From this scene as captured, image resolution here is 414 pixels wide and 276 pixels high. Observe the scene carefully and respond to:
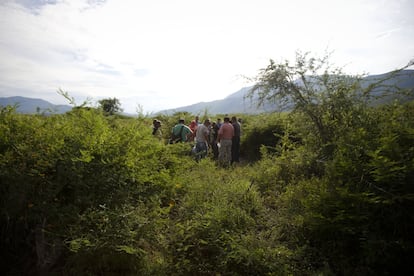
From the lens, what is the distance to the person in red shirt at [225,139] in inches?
361

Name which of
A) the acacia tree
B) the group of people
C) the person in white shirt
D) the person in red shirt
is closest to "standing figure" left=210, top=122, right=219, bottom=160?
the group of people

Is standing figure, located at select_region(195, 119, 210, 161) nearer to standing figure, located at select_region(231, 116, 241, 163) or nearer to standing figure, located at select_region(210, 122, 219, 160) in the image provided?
standing figure, located at select_region(210, 122, 219, 160)

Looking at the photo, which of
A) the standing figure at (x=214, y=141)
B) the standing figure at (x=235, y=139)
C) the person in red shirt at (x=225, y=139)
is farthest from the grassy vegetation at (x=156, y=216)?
the standing figure at (x=214, y=141)

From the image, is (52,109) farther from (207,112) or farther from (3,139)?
(207,112)

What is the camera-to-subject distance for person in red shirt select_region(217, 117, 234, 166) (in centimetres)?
918

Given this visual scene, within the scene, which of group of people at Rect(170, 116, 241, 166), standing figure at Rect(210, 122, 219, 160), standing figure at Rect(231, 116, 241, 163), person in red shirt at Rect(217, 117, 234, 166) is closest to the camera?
group of people at Rect(170, 116, 241, 166)

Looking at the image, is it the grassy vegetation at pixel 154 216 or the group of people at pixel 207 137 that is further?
the group of people at pixel 207 137

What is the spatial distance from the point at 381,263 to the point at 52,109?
19.7ft

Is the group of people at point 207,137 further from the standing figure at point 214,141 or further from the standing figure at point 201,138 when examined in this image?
the standing figure at point 214,141

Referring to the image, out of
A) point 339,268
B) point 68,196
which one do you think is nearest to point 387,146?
point 339,268

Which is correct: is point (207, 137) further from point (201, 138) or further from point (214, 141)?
point (214, 141)

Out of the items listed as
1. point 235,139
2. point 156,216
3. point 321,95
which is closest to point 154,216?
point 156,216

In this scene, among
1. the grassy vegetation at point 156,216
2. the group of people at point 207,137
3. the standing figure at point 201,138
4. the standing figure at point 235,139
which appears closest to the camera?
the grassy vegetation at point 156,216

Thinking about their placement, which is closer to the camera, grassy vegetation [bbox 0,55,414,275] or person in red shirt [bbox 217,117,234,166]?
grassy vegetation [bbox 0,55,414,275]
